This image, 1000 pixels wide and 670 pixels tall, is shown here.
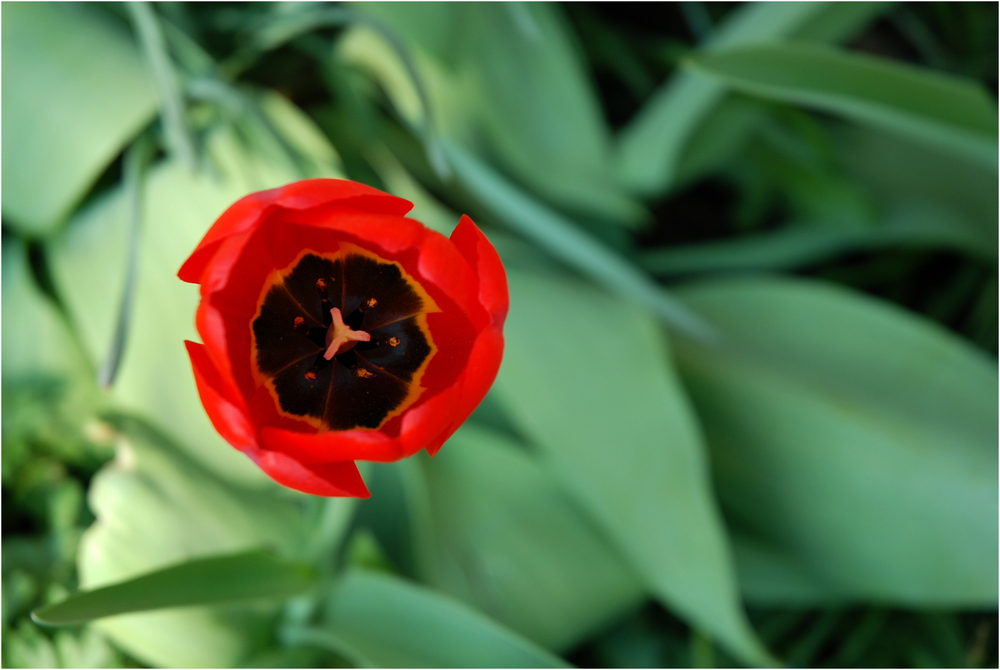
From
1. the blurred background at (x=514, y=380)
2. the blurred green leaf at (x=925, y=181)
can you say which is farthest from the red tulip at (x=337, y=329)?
the blurred green leaf at (x=925, y=181)

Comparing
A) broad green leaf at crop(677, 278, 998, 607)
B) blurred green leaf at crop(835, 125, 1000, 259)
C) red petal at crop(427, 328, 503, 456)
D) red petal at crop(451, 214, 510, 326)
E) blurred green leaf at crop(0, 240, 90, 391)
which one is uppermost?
blurred green leaf at crop(0, 240, 90, 391)

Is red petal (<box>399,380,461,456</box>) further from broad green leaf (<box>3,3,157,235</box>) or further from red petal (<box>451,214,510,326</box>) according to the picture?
broad green leaf (<box>3,3,157,235</box>)

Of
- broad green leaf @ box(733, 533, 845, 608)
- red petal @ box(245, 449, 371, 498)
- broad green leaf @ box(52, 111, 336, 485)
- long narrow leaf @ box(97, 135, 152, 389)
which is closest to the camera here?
red petal @ box(245, 449, 371, 498)

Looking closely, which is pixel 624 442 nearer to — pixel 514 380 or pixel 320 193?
pixel 514 380

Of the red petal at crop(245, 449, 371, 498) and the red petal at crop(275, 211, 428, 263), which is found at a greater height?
the red petal at crop(275, 211, 428, 263)

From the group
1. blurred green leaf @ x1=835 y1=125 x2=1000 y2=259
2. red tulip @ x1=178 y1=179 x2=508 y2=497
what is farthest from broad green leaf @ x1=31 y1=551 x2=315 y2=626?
blurred green leaf @ x1=835 y1=125 x2=1000 y2=259

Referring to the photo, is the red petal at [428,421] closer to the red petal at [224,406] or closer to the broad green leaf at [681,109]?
the red petal at [224,406]

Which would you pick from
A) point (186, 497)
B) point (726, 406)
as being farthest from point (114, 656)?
point (726, 406)

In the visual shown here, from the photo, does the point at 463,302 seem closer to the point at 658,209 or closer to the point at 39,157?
the point at 39,157

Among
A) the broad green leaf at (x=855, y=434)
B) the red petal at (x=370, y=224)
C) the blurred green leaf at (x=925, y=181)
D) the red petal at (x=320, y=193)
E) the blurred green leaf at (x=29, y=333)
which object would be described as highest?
the blurred green leaf at (x=29, y=333)
